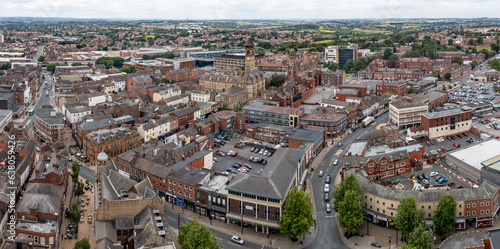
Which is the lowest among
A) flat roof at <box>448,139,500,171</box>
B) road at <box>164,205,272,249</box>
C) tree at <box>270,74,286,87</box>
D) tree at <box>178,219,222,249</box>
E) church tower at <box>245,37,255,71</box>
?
road at <box>164,205,272,249</box>

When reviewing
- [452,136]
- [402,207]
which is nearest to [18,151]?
[402,207]

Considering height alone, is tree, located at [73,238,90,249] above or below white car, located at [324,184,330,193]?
above

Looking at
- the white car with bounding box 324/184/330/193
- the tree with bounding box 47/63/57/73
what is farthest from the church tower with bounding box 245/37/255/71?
the white car with bounding box 324/184/330/193

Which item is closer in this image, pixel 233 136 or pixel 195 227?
pixel 195 227

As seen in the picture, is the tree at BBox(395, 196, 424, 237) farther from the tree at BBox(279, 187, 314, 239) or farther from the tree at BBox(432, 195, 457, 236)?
the tree at BBox(279, 187, 314, 239)

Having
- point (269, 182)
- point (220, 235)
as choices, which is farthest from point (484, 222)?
point (220, 235)

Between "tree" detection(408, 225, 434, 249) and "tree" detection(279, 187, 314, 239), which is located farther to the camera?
"tree" detection(279, 187, 314, 239)

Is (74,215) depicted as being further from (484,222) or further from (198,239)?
(484,222)

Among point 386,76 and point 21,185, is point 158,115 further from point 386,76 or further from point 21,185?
point 386,76
